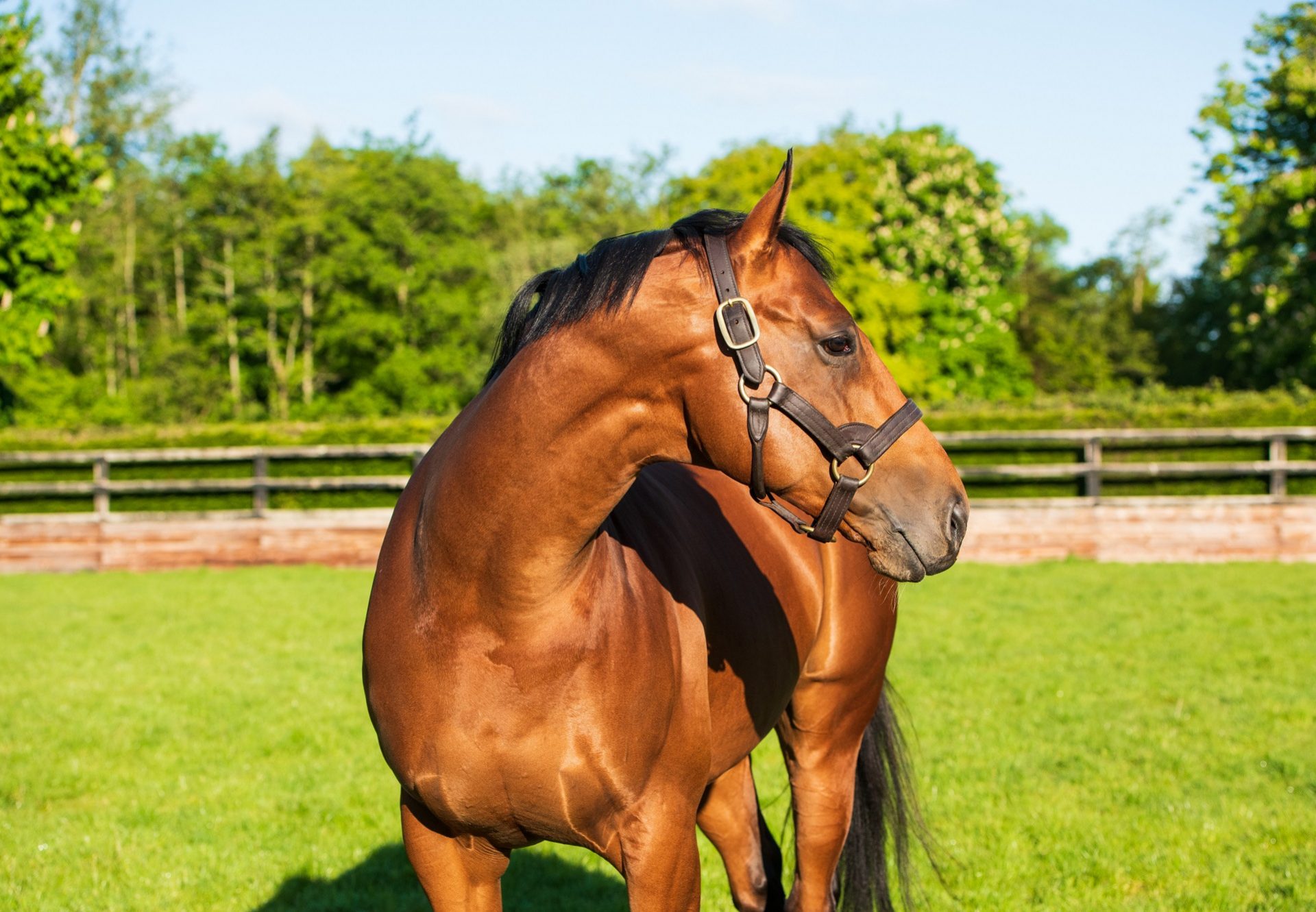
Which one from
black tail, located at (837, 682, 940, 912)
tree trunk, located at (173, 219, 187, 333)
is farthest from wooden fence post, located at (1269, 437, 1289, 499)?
tree trunk, located at (173, 219, 187, 333)

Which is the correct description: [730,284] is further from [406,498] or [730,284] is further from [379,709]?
[379,709]

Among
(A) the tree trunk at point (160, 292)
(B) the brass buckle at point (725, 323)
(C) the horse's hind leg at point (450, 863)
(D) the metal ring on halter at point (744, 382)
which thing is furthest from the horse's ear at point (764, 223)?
(A) the tree trunk at point (160, 292)

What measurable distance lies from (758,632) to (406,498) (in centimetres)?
95

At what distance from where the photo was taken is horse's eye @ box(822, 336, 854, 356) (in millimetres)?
1952

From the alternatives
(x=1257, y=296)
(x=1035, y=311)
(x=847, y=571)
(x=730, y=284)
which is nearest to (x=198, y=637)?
(x=847, y=571)

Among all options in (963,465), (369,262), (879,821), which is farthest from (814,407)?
(369,262)

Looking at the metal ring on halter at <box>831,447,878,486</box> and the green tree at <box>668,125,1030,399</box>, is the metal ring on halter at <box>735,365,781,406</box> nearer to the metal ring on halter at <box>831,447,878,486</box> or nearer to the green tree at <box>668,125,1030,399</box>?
the metal ring on halter at <box>831,447,878,486</box>

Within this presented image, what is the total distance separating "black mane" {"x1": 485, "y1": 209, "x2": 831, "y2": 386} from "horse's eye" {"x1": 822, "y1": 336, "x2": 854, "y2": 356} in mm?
208

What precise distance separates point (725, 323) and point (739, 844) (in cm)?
207

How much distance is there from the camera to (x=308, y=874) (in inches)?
165

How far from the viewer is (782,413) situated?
75.8 inches

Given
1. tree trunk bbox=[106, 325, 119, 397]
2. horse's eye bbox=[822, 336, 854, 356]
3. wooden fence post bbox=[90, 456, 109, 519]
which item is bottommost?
wooden fence post bbox=[90, 456, 109, 519]

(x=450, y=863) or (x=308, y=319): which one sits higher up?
(x=308, y=319)

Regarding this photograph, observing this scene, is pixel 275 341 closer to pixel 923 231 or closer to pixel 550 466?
pixel 923 231
